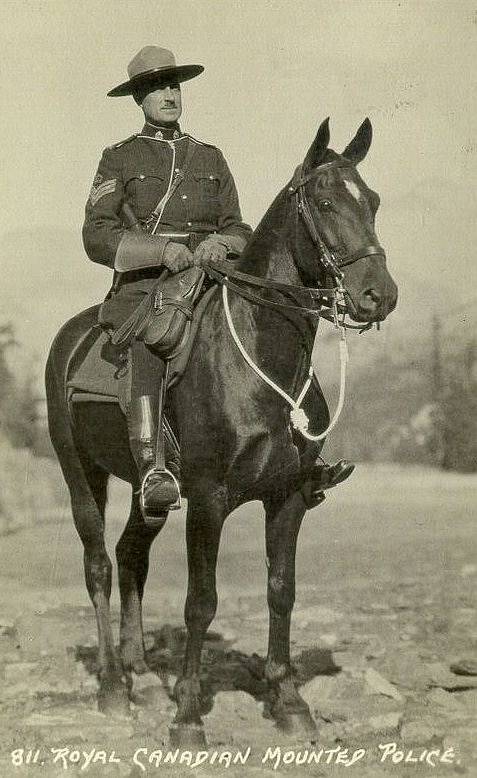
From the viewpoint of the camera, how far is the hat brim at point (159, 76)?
20.7ft

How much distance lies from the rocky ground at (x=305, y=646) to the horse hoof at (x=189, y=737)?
8cm

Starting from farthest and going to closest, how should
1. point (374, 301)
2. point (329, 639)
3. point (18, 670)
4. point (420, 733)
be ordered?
1. point (329, 639)
2. point (18, 670)
3. point (420, 733)
4. point (374, 301)

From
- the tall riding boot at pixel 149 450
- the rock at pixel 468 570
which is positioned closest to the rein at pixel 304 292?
the tall riding boot at pixel 149 450

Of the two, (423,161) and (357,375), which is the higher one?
(423,161)

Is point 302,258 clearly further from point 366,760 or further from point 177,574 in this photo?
point 177,574

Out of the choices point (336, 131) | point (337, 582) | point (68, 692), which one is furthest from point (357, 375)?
point (68, 692)

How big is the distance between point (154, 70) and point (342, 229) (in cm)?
180

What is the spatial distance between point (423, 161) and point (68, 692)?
4.93 m

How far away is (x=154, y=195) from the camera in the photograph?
6312 mm

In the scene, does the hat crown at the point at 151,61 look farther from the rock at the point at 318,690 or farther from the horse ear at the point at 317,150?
the rock at the point at 318,690

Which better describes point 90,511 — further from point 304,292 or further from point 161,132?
point 161,132

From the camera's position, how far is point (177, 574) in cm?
930

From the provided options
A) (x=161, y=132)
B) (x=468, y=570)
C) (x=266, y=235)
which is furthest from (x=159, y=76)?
(x=468, y=570)

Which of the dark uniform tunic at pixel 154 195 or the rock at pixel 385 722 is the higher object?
the dark uniform tunic at pixel 154 195
